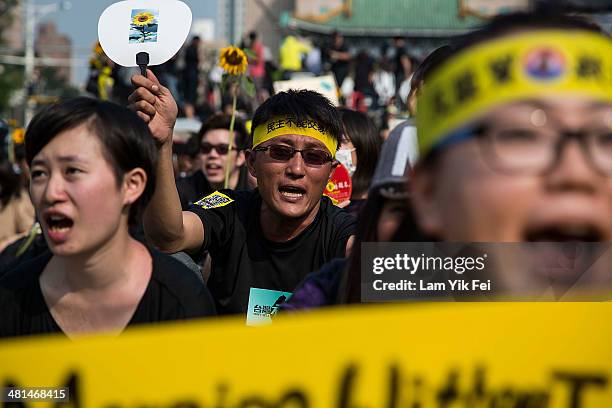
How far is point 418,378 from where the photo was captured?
72.4 inches

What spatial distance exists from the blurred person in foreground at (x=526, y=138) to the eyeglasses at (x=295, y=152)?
8.38 ft

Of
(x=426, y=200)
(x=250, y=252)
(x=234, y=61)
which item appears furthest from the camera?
(x=234, y=61)

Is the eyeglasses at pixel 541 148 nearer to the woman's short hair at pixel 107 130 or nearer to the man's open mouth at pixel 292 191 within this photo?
the woman's short hair at pixel 107 130

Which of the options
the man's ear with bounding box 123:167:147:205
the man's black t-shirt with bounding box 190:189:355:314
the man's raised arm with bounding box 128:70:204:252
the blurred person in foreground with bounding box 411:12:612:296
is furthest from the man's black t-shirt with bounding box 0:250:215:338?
the man's black t-shirt with bounding box 190:189:355:314

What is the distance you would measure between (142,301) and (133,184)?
271 millimetres

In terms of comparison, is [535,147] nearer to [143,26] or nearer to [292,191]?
[143,26]

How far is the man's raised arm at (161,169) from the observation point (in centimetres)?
311

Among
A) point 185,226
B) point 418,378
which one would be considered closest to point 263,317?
point 185,226

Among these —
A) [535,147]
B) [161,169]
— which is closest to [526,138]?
[535,147]

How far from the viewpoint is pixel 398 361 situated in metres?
1.84

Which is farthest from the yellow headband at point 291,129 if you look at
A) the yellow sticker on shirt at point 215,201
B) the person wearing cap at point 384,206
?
the person wearing cap at point 384,206

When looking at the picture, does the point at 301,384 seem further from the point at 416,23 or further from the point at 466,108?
the point at 416,23

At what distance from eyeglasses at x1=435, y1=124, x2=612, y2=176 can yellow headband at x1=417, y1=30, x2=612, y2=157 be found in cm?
5

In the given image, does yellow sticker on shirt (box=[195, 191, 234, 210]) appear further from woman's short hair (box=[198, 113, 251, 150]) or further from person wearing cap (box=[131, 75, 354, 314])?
woman's short hair (box=[198, 113, 251, 150])
